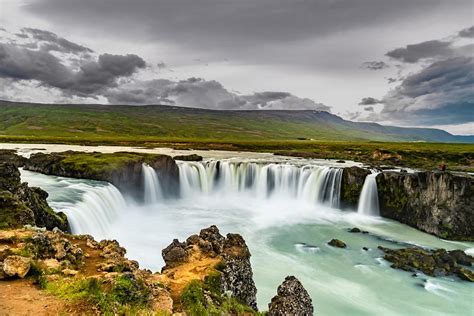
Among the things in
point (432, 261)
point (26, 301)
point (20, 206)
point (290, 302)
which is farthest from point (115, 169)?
point (290, 302)

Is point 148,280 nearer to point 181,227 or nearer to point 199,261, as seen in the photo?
point 199,261

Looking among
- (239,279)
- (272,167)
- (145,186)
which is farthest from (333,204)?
(239,279)

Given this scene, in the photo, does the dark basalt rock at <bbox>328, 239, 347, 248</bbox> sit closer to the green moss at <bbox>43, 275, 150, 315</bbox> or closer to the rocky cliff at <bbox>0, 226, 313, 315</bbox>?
the rocky cliff at <bbox>0, 226, 313, 315</bbox>

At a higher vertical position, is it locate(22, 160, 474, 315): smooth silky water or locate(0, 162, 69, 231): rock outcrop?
locate(0, 162, 69, 231): rock outcrop

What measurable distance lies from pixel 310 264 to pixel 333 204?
21.0 meters

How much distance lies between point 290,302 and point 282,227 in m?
26.1

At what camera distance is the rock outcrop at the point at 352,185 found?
4566cm

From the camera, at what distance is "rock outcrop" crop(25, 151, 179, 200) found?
43.8 metres

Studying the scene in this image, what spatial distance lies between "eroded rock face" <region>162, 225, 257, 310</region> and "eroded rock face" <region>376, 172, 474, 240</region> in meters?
27.6

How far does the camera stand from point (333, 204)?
47.0 meters

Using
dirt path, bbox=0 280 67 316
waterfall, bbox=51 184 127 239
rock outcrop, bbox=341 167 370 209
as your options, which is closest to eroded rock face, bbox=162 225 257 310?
dirt path, bbox=0 280 67 316

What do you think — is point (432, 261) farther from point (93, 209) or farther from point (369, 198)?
point (93, 209)

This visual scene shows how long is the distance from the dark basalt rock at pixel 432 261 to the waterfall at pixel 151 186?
29.6m

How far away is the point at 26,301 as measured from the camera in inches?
382
